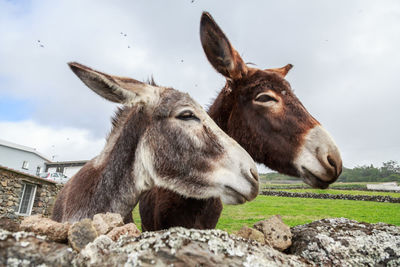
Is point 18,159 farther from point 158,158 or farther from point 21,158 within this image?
point 158,158

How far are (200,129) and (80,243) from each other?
1701mm

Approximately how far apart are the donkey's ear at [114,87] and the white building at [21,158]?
51.2 meters

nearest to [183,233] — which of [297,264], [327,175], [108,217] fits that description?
[297,264]

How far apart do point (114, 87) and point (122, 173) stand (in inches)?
39.8

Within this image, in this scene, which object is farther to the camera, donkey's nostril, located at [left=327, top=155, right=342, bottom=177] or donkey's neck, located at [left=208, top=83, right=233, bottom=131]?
donkey's neck, located at [left=208, top=83, right=233, bottom=131]

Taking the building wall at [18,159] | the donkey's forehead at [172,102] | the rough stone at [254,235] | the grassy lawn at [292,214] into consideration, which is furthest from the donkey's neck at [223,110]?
the building wall at [18,159]

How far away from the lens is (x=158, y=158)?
2.77 m

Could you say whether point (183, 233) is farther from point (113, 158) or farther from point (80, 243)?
point (113, 158)

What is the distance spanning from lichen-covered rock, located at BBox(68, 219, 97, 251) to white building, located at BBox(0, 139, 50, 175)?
52252 millimetres

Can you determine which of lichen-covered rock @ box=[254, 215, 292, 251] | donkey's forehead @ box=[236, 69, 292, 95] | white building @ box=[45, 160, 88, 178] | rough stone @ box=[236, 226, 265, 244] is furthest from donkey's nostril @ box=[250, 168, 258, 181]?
white building @ box=[45, 160, 88, 178]

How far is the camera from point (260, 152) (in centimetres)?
358

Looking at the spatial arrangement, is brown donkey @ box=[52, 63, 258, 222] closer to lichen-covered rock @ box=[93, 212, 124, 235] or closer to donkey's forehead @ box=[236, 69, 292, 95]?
lichen-covered rock @ box=[93, 212, 124, 235]

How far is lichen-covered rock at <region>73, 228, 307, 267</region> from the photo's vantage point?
1.14m

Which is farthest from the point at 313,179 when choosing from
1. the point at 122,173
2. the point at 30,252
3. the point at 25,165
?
the point at 25,165
